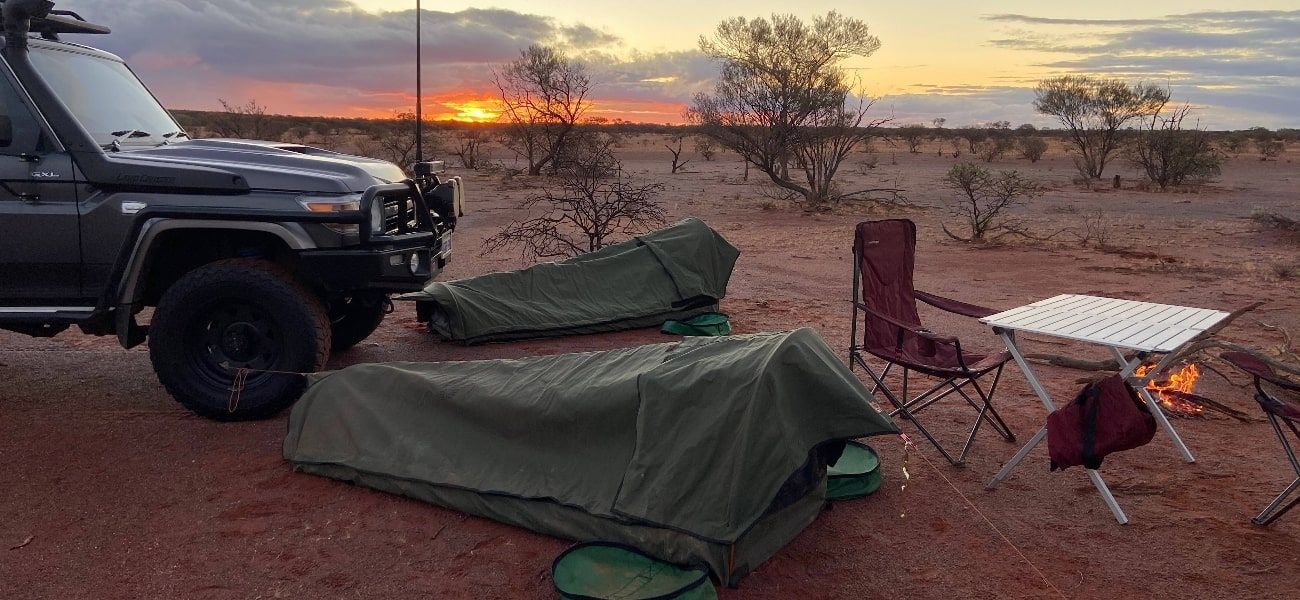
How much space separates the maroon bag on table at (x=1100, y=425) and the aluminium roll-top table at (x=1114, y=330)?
0.79 feet

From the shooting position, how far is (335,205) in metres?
4.70

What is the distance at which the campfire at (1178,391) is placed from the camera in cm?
516

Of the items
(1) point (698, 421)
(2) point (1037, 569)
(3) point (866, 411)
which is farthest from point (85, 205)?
(2) point (1037, 569)

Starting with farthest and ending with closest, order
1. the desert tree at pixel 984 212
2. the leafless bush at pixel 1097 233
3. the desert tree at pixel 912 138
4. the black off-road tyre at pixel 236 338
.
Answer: the desert tree at pixel 912 138 < the desert tree at pixel 984 212 < the leafless bush at pixel 1097 233 < the black off-road tyre at pixel 236 338

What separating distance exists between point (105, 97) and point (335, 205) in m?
1.73

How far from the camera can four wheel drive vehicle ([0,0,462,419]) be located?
4.63 meters

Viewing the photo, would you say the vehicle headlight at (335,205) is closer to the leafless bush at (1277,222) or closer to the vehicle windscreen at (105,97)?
the vehicle windscreen at (105,97)

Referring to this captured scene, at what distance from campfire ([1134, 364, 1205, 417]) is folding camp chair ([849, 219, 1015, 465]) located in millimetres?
1005

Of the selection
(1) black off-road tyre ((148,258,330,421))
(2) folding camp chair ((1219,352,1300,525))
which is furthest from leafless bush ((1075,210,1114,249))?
(1) black off-road tyre ((148,258,330,421))

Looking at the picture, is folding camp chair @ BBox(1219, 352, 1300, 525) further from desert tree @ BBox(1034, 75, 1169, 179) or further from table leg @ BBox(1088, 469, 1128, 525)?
desert tree @ BBox(1034, 75, 1169, 179)

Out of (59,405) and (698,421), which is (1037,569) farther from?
(59,405)

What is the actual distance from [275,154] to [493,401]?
2271 mm

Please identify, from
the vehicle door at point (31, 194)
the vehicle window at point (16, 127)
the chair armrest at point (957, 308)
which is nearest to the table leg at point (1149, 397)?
the chair armrest at point (957, 308)

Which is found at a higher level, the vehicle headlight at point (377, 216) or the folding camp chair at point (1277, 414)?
the vehicle headlight at point (377, 216)
